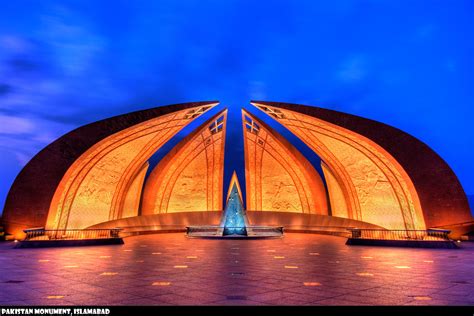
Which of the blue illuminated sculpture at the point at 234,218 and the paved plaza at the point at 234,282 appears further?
the blue illuminated sculpture at the point at 234,218

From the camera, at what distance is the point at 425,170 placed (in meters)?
11.9

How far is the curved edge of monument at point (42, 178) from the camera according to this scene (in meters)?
11.6

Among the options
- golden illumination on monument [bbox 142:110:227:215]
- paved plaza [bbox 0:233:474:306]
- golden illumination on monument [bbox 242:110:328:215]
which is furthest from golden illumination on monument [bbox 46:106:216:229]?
paved plaza [bbox 0:233:474:306]

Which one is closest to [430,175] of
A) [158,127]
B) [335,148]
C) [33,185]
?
[335,148]

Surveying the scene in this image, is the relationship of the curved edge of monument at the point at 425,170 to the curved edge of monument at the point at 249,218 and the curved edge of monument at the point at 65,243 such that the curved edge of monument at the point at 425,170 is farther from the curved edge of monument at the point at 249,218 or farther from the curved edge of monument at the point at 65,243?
the curved edge of monument at the point at 65,243

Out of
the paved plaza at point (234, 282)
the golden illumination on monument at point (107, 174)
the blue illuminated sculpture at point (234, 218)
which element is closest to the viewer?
the paved plaza at point (234, 282)

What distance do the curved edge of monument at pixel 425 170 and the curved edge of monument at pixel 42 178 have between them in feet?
29.5

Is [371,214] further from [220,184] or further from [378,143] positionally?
[220,184]

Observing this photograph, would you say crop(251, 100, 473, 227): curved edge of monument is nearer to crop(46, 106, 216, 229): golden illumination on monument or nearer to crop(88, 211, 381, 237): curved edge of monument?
crop(88, 211, 381, 237): curved edge of monument

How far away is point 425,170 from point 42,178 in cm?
1353

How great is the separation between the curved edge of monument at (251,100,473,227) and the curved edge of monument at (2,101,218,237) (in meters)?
8.98

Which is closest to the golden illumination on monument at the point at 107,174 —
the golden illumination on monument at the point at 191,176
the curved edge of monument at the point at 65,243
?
the golden illumination on monument at the point at 191,176

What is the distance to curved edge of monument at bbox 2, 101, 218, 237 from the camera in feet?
38.2

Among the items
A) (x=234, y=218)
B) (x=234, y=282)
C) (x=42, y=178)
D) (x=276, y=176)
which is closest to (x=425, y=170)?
(x=234, y=218)
